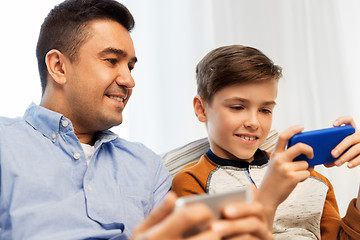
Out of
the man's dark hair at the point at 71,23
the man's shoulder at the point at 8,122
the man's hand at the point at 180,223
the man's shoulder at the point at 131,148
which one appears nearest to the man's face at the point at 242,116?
the man's shoulder at the point at 131,148

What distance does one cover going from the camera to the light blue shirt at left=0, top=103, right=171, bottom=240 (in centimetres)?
91

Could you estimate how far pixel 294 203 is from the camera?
3.72 ft

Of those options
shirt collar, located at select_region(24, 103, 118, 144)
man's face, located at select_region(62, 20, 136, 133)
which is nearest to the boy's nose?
man's face, located at select_region(62, 20, 136, 133)

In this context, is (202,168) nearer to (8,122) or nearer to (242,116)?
(242,116)

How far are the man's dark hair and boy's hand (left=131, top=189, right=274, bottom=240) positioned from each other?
78 centimetres

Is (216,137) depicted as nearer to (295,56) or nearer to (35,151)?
(35,151)

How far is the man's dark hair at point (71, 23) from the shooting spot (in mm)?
1185

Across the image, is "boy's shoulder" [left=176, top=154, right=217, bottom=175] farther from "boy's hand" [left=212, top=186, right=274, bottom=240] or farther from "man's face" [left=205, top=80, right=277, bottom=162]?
"boy's hand" [left=212, top=186, right=274, bottom=240]

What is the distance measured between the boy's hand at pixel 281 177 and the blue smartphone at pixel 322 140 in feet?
0.10

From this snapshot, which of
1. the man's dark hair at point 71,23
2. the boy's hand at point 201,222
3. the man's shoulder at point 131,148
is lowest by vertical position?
the man's shoulder at point 131,148

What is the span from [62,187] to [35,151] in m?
0.12

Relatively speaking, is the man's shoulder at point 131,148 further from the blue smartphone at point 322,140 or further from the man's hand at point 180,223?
the man's hand at point 180,223

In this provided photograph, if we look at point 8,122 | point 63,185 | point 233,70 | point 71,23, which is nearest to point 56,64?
point 71,23

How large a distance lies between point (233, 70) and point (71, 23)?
1.71 feet
